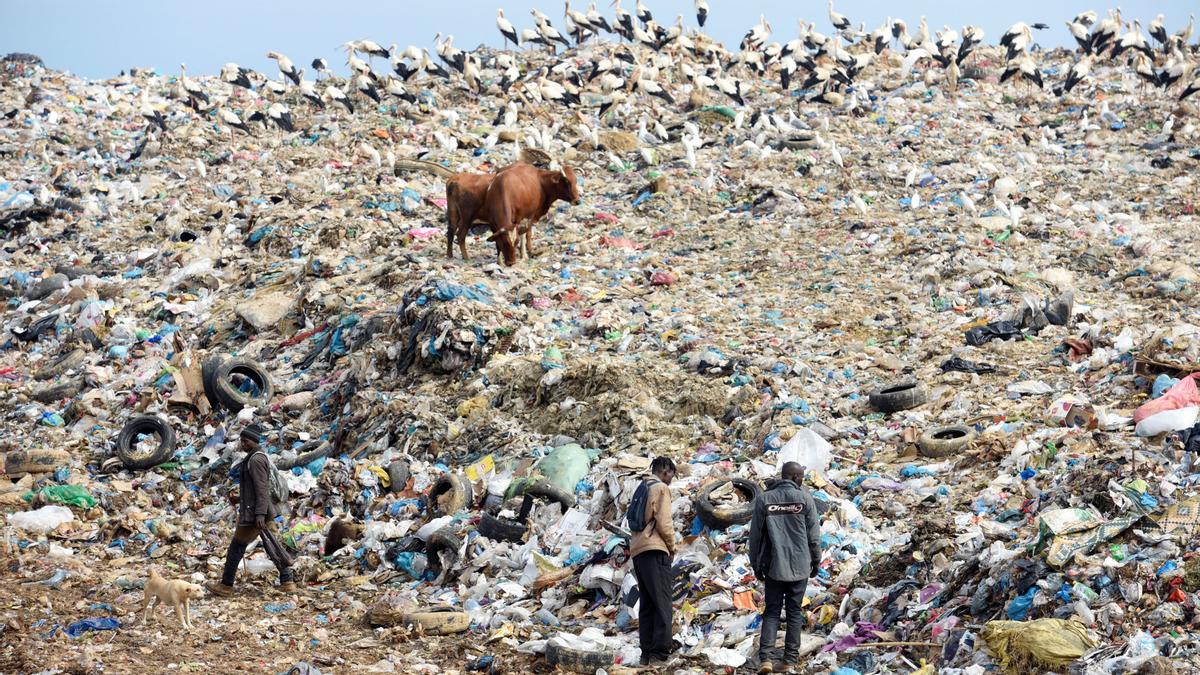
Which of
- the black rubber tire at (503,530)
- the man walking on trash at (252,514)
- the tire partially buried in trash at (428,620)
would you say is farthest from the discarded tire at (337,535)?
the tire partially buried in trash at (428,620)

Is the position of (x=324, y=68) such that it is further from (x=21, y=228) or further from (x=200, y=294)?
(x=200, y=294)

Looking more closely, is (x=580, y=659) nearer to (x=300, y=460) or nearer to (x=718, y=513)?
(x=718, y=513)

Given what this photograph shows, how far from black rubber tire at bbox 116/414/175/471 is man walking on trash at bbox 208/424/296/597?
2715mm

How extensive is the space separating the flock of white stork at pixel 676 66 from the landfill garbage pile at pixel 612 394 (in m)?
3.78

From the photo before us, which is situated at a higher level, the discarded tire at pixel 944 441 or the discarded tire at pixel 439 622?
the discarded tire at pixel 944 441

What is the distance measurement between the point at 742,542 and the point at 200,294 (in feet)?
30.2

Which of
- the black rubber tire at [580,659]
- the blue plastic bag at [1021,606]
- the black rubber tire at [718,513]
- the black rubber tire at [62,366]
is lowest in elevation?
the black rubber tire at [580,659]

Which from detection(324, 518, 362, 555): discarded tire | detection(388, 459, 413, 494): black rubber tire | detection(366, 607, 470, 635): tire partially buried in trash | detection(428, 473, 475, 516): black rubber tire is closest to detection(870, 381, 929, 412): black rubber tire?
detection(428, 473, 475, 516): black rubber tire

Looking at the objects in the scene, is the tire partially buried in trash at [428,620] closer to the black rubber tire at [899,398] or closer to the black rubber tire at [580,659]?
the black rubber tire at [580,659]

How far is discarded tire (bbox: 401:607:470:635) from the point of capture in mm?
6164

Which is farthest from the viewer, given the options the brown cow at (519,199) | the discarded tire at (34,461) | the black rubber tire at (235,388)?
the brown cow at (519,199)

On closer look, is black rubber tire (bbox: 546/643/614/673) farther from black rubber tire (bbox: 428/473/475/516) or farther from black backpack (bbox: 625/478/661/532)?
black rubber tire (bbox: 428/473/475/516)

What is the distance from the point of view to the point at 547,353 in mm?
10062

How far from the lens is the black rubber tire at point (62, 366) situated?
11672 mm
